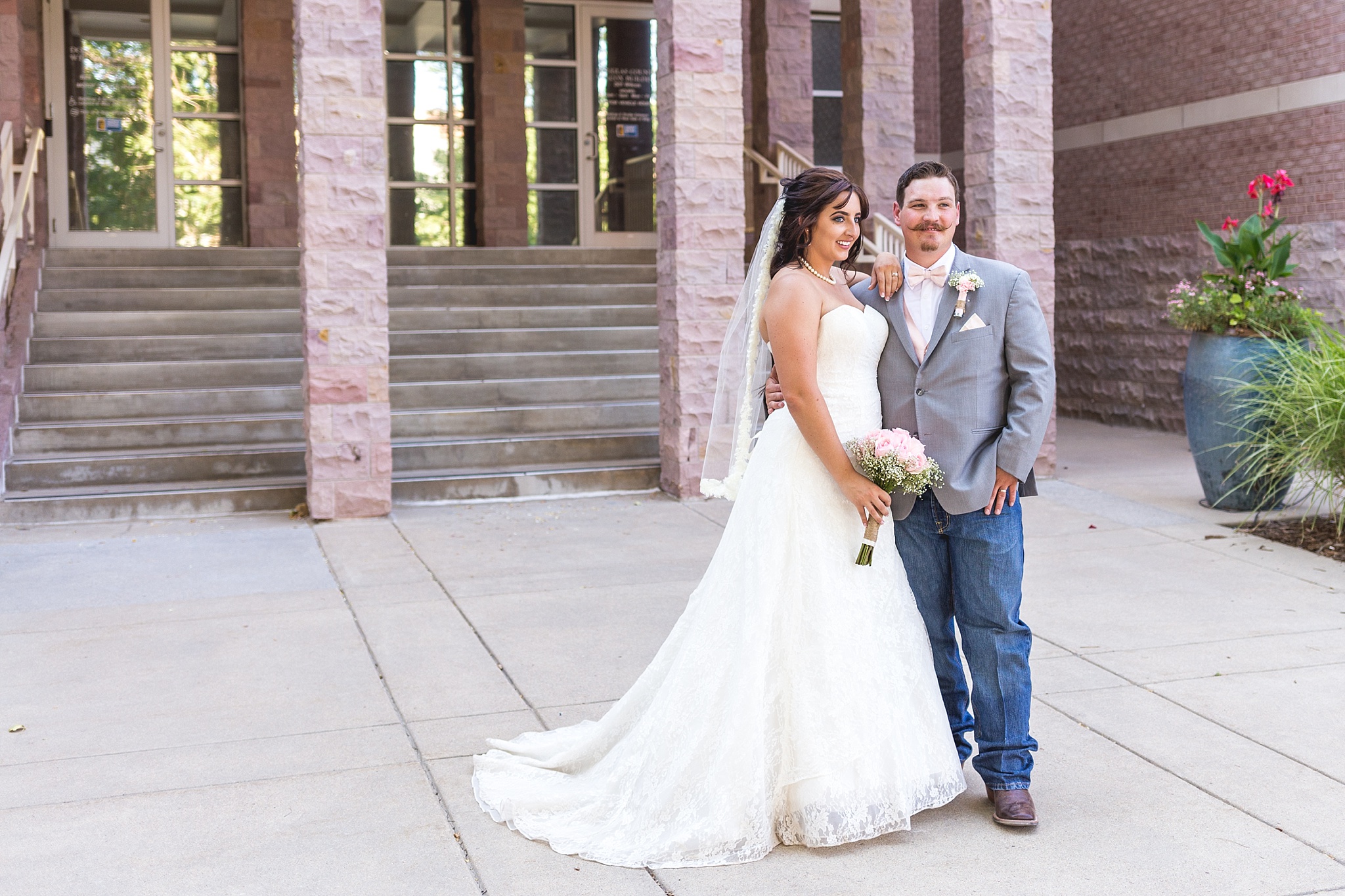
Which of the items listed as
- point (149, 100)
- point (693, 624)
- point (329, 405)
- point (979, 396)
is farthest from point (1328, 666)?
point (149, 100)

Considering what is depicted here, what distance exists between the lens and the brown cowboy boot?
3.71m

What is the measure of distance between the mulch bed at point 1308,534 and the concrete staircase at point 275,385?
400 cm

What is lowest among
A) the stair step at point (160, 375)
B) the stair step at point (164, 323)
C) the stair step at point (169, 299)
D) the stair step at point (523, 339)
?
the stair step at point (160, 375)

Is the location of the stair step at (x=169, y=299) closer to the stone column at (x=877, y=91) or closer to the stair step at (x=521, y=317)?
the stair step at (x=521, y=317)

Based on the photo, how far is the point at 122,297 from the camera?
35.4 ft

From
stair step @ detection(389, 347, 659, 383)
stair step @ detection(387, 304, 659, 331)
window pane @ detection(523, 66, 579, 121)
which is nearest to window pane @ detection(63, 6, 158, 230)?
stair step @ detection(387, 304, 659, 331)

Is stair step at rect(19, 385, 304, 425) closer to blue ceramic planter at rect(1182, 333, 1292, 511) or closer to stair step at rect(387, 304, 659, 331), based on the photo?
stair step at rect(387, 304, 659, 331)

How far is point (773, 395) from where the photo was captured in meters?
4.00

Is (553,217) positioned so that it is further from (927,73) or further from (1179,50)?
(1179,50)

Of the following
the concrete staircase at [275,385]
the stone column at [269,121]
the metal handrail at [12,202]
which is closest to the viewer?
the concrete staircase at [275,385]

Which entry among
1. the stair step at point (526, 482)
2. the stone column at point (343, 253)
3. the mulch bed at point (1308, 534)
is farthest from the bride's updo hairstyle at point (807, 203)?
the stair step at point (526, 482)

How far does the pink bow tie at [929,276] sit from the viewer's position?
12.6 ft

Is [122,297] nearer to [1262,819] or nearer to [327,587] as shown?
[327,587]

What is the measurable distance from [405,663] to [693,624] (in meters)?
1.95
